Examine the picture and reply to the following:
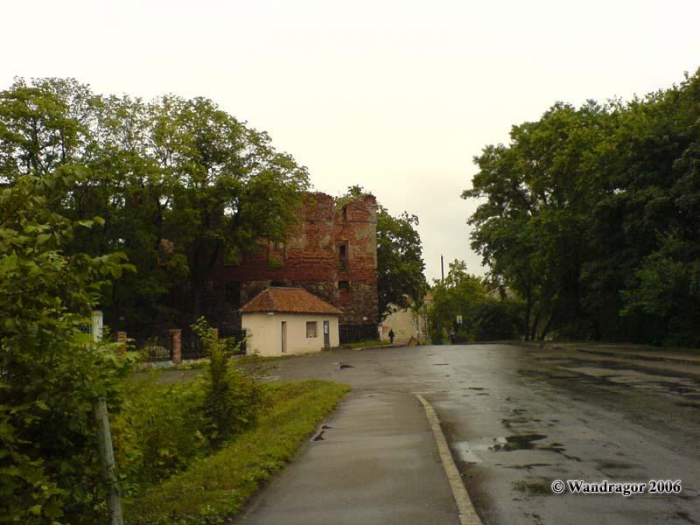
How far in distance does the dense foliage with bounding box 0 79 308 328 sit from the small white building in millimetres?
4772

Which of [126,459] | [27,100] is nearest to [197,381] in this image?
[126,459]

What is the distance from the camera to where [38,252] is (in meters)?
4.20

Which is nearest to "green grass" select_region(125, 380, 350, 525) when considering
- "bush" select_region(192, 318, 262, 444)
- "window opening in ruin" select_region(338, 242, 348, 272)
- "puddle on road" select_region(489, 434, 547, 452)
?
"bush" select_region(192, 318, 262, 444)

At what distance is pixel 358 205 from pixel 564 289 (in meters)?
24.0

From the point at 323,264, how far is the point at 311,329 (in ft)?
32.2

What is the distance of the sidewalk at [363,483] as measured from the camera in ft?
19.0

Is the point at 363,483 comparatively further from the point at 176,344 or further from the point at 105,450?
the point at 176,344

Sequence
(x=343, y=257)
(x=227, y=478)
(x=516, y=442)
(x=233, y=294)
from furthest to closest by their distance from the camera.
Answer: (x=343, y=257) < (x=233, y=294) < (x=516, y=442) < (x=227, y=478)

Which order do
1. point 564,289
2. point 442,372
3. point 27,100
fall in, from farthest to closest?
1. point 564,289
2. point 27,100
3. point 442,372

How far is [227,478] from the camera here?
720 cm

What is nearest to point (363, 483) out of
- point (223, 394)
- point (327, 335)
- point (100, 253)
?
point (223, 394)

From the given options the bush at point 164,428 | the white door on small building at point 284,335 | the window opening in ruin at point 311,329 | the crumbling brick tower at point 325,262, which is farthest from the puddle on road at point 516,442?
the crumbling brick tower at point 325,262

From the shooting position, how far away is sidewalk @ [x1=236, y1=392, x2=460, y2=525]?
580 cm

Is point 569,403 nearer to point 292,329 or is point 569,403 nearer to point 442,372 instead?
point 442,372
